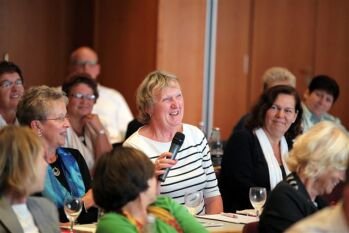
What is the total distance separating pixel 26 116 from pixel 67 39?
14.2 ft

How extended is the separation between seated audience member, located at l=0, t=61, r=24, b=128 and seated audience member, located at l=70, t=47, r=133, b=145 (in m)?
2.15

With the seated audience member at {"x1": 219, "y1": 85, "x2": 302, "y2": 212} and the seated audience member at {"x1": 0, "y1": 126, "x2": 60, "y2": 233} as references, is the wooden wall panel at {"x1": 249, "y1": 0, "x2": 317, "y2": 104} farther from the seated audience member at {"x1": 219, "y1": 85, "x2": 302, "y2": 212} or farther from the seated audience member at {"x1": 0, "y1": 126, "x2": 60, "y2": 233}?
the seated audience member at {"x1": 0, "y1": 126, "x2": 60, "y2": 233}

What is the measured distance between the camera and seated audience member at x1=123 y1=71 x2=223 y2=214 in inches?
191

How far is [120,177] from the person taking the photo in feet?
10.3

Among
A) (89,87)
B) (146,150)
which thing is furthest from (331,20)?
(146,150)

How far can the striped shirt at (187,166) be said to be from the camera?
482 cm

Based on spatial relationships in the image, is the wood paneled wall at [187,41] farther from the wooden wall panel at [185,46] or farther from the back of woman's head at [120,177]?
the back of woman's head at [120,177]

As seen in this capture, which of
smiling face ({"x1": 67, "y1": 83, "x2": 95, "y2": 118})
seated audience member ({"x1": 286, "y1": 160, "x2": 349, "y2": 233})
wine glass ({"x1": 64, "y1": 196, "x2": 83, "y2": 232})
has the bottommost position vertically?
wine glass ({"x1": 64, "y1": 196, "x2": 83, "y2": 232})

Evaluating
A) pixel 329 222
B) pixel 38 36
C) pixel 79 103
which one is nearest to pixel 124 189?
pixel 329 222

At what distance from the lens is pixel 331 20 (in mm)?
9703

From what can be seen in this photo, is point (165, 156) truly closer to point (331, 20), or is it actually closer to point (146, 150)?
point (146, 150)

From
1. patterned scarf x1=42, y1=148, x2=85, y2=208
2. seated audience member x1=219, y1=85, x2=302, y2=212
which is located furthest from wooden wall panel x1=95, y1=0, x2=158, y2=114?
patterned scarf x1=42, y1=148, x2=85, y2=208

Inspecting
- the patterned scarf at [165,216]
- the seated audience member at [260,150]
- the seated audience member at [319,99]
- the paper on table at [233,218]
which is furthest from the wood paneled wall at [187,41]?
the patterned scarf at [165,216]

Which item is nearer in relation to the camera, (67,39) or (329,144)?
(329,144)
